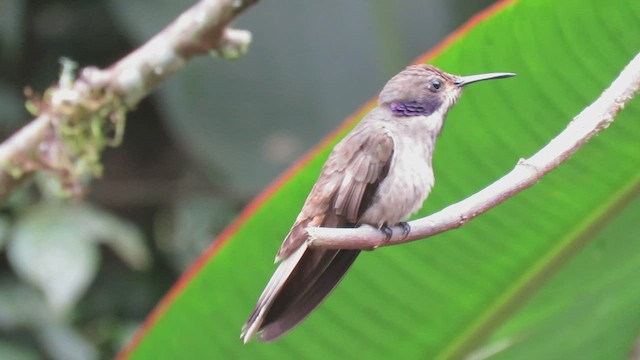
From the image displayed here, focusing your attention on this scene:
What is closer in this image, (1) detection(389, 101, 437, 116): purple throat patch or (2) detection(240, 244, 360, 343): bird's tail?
(2) detection(240, 244, 360, 343): bird's tail

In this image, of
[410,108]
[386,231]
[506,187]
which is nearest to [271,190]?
[410,108]

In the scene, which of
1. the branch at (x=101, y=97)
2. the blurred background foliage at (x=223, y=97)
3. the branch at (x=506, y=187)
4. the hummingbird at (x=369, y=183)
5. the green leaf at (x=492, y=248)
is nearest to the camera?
the branch at (x=506, y=187)

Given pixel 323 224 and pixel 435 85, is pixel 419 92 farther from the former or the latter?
pixel 323 224

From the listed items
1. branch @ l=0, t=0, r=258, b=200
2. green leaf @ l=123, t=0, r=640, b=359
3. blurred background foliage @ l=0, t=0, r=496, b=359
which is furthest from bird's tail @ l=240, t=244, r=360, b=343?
blurred background foliage @ l=0, t=0, r=496, b=359

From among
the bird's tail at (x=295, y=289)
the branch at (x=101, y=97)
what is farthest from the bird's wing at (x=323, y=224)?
the branch at (x=101, y=97)

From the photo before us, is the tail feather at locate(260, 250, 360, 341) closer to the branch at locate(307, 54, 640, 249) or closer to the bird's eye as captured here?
the branch at locate(307, 54, 640, 249)

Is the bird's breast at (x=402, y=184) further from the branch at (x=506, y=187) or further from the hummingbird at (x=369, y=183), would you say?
the branch at (x=506, y=187)
